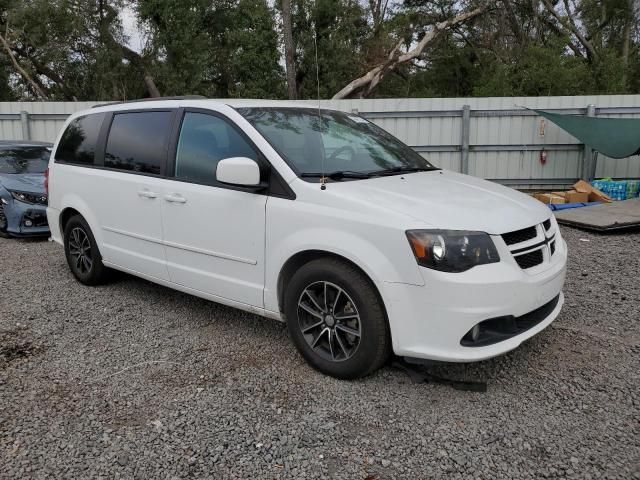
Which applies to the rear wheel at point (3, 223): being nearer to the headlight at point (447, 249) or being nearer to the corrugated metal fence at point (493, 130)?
the corrugated metal fence at point (493, 130)

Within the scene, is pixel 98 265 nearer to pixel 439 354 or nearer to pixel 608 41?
pixel 439 354

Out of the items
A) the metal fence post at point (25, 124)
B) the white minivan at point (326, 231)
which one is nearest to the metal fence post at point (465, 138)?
the white minivan at point (326, 231)

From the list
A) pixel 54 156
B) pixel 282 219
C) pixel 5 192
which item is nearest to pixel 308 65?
pixel 5 192

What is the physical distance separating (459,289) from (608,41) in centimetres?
2712

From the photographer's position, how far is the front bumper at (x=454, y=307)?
2854mm

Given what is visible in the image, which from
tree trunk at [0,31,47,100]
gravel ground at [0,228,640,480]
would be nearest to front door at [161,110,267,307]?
gravel ground at [0,228,640,480]

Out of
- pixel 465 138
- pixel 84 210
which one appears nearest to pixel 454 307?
pixel 84 210

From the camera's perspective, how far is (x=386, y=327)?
3.06 m

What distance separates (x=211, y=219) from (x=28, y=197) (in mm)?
5124

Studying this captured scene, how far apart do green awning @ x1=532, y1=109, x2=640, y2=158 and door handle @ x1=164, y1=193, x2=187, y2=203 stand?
826 cm

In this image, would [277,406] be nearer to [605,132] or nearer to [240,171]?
[240,171]

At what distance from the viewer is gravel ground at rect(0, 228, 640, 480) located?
2576mm

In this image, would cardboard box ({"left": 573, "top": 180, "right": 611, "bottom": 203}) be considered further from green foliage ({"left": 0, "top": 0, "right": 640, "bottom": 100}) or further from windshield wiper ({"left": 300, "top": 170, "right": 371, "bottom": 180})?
green foliage ({"left": 0, "top": 0, "right": 640, "bottom": 100})

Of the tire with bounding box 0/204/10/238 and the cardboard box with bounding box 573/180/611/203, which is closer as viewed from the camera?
the tire with bounding box 0/204/10/238
